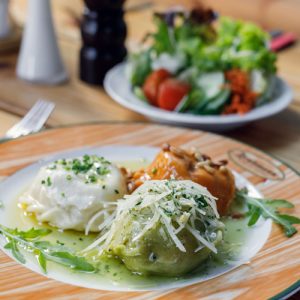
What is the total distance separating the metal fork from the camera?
87.7 inches

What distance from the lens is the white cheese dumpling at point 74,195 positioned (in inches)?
68.9

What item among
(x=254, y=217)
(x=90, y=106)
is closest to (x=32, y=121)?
(x=90, y=106)

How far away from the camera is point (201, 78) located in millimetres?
2631

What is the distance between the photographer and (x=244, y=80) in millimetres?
2578

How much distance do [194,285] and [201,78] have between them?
132 centimetres

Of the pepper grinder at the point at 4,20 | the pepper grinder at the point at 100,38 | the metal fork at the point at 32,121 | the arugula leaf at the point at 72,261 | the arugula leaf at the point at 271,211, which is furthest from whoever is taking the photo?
the pepper grinder at the point at 4,20


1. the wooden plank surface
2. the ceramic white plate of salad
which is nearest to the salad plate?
the ceramic white plate of salad

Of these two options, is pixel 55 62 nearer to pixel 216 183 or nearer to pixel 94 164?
pixel 94 164

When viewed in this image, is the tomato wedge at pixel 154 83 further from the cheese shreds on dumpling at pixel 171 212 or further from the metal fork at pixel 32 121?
the cheese shreds on dumpling at pixel 171 212

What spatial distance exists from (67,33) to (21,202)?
Result: 1795 mm

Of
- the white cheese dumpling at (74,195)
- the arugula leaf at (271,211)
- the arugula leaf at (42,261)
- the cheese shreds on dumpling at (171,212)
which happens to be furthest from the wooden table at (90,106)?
the arugula leaf at (42,261)

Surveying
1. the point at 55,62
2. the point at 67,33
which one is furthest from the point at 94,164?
the point at 67,33

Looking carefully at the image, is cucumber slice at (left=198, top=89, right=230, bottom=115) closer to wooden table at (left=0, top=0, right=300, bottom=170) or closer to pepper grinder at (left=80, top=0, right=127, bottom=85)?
wooden table at (left=0, top=0, right=300, bottom=170)

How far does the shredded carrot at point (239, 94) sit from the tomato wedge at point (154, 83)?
0.81 feet
